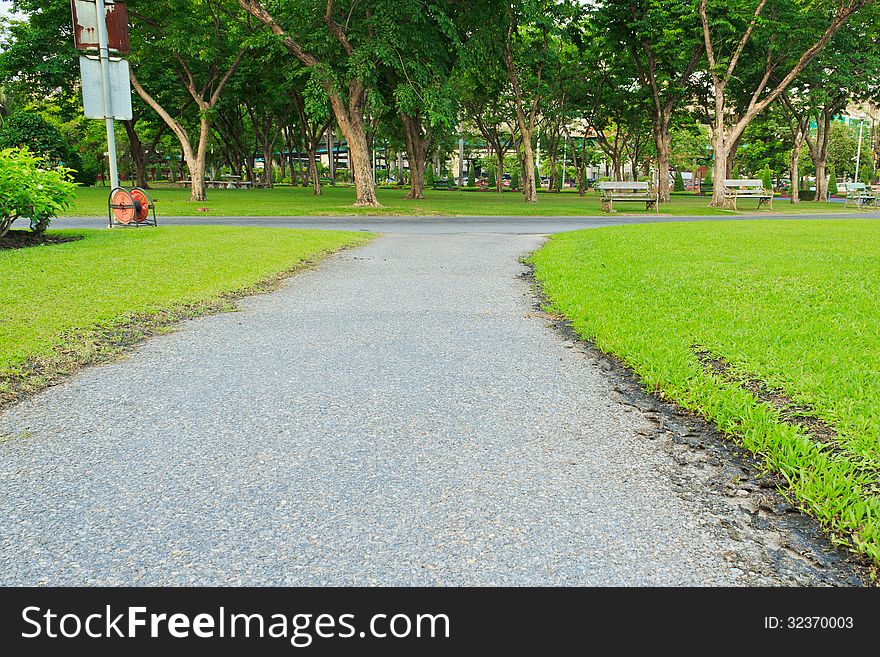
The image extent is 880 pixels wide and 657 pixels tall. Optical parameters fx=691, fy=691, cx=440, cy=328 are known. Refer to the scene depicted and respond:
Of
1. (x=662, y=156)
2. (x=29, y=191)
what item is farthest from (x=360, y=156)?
(x=662, y=156)

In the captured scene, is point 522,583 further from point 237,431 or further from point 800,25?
point 800,25

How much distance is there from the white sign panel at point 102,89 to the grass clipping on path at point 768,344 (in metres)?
9.82

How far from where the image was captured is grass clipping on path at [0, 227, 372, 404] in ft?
16.2

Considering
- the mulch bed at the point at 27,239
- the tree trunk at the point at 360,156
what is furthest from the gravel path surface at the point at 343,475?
the tree trunk at the point at 360,156

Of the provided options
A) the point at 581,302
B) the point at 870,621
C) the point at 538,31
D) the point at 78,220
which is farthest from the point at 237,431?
the point at 538,31

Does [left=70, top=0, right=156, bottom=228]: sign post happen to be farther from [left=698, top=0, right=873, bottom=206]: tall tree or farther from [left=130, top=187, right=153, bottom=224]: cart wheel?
[left=698, top=0, right=873, bottom=206]: tall tree

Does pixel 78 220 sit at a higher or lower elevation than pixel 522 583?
higher

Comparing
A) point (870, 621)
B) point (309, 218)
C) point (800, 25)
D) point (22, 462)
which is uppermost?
point (800, 25)

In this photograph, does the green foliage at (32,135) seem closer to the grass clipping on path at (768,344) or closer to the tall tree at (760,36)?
the tall tree at (760,36)

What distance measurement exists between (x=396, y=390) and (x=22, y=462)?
1991 mm

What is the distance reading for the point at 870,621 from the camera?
2070 mm

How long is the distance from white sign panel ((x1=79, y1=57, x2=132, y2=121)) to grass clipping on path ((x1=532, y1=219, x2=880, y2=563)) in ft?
32.2

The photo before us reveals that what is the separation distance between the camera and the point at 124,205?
49.0 feet

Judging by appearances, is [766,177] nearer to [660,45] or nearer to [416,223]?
[660,45]
